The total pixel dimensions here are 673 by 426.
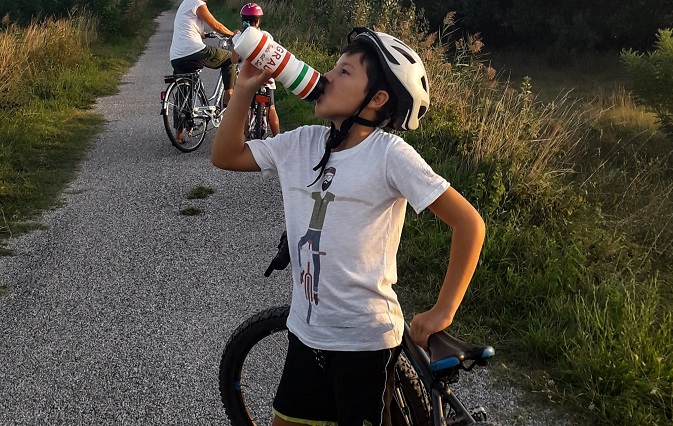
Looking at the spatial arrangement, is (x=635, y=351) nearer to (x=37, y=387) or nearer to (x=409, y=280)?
(x=409, y=280)

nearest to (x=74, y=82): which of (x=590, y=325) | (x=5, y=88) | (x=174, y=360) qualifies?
(x=5, y=88)

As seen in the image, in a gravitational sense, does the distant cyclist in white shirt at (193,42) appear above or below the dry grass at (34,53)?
above

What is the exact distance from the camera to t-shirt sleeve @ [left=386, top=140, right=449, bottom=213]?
1.70 m

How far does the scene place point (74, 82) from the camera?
34.6 feet

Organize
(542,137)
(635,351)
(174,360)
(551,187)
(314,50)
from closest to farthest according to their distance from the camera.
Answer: (635,351) → (174,360) → (551,187) → (542,137) → (314,50)

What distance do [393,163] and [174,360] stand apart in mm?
2189

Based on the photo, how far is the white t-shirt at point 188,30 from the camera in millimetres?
7059

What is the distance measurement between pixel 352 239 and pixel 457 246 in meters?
0.31

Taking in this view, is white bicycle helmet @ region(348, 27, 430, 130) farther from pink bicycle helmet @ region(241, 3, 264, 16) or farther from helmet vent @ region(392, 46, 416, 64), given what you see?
pink bicycle helmet @ region(241, 3, 264, 16)

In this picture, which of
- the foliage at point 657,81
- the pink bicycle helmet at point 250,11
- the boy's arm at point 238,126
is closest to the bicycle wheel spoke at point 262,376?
the boy's arm at point 238,126

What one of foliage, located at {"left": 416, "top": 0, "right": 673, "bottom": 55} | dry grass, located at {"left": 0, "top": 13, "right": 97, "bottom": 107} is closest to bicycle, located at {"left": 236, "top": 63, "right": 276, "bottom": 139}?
dry grass, located at {"left": 0, "top": 13, "right": 97, "bottom": 107}

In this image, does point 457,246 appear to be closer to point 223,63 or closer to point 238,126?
point 238,126

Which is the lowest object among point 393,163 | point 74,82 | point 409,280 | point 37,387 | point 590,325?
point 74,82

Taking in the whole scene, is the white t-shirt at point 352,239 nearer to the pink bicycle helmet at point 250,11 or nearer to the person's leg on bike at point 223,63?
the pink bicycle helmet at point 250,11
